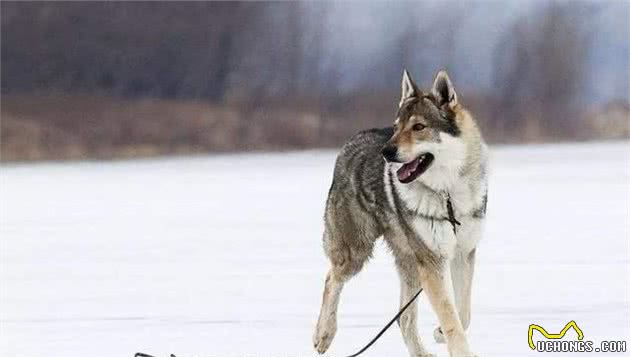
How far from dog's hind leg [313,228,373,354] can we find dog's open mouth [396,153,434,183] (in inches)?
30.1

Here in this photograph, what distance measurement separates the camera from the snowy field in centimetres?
720

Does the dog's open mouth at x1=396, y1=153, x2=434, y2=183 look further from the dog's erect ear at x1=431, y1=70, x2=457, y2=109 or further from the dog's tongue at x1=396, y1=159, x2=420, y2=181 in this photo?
the dog's erect ear at x1=431, y1=70, x2=457, y2=109

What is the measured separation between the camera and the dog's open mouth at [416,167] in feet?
20.5

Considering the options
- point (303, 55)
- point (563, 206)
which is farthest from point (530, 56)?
point (563, 206)

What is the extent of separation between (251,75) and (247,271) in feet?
95.9

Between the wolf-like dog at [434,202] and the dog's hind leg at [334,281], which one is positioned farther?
the dog's hind leg at [334,281]

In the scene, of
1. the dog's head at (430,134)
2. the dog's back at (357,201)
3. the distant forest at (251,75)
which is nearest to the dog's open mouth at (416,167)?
the dog's head at (430,134)

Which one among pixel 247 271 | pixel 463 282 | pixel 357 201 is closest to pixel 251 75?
pixel 247 271

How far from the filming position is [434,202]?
6.32m

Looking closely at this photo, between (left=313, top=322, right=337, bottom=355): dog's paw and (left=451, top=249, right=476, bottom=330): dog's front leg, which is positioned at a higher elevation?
(left=451, top=249, right=476, bottom=330): dog's front leg

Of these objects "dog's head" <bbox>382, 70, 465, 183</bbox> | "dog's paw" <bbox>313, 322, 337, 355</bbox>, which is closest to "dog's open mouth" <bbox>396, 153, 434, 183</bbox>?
"dog's head" <bbox>382, 70, 465, 183</bbox>

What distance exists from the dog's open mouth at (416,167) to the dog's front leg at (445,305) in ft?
1.54

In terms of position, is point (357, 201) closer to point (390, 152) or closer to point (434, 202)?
point (434, 202)

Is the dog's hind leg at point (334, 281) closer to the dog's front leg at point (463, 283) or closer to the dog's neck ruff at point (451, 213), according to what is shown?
the dog's front leg at point (463, 283)
